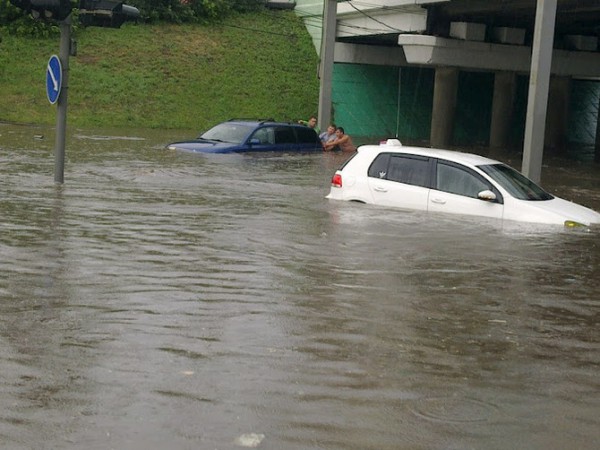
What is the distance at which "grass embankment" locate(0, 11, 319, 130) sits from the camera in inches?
1479

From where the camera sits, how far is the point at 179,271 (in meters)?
9.98

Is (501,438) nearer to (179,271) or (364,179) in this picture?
(179,271)

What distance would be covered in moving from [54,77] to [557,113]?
31946 mm

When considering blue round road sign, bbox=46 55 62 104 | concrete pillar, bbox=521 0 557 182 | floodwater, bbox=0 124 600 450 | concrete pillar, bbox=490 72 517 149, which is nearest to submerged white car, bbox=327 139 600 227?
floodwater, bbox=0 124 600 450

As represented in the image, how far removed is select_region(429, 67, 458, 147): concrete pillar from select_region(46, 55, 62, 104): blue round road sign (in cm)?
2505

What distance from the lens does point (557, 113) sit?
44.1 m

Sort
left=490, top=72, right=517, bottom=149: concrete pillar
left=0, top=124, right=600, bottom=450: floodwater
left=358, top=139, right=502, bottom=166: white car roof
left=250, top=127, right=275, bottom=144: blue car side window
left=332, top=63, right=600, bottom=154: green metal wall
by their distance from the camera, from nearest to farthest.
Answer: left=0, top=124, right=600, bottom=450: floodwater, left=358, top=139, right=502, bottom=166: white car roof, left=250, top=127, right=275, bottom=144: blue car side window, left=490, top=72, right=517, bottom=149: concrete pillar, left=332, top=63, right=600, bottom=154: green metal wall

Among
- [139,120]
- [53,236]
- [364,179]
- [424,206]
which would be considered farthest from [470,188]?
[139,120]

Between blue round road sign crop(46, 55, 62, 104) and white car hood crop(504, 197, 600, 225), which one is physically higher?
blue round road sign crop(46, 55, 62, 104)

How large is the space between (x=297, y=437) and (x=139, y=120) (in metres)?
33.0

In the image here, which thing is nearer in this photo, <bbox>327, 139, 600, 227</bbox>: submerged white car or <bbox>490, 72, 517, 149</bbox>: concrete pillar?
<bbox>327, 139, 600, 227</bbox>: submerged white car

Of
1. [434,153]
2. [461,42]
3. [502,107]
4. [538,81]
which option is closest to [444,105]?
[502,107]

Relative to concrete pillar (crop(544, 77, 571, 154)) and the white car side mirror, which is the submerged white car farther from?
concrete pillar (crop(544, 77, 571, 154))

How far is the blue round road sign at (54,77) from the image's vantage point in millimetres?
15234
